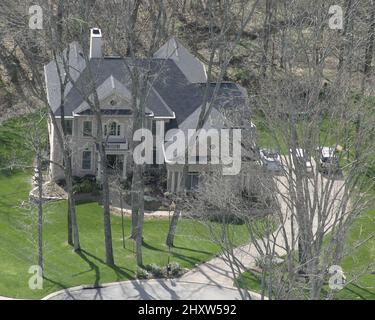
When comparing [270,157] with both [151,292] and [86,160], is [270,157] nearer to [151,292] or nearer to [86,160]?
[151,292]

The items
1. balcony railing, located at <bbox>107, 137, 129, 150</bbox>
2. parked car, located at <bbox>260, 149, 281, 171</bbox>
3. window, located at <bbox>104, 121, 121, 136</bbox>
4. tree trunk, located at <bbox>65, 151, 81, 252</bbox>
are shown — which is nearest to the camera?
parked car, located at <bbox>260, 149, 281, 171</bbox>

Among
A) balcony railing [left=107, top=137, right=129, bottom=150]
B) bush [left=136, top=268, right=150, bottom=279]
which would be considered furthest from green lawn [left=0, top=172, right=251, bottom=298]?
balcony railing [left=107, top=137, right=129, bottom=150]

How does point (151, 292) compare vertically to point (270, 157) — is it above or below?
below

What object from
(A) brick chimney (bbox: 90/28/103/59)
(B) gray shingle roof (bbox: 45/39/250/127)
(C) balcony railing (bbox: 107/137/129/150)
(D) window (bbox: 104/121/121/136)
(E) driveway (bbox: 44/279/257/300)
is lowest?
(E) driveway (bbox: 44/279/257/300)

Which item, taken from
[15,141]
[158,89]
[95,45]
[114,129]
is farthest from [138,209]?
[15,141]

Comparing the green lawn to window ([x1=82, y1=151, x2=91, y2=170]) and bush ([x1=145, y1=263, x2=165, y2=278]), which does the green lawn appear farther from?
window ([x1=82, y1=151, x2=91, y2=170])

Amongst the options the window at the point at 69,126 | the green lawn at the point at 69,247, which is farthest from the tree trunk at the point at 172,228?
the window at the point at 69,126

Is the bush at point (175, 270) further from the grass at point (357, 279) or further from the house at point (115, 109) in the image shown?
the house at point (115, 109)

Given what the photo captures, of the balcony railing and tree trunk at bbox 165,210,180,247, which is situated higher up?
the balcony railing
